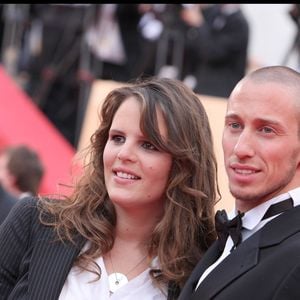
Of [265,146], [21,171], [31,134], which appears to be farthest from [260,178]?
[31,134]

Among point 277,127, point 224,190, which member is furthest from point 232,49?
point 277,127

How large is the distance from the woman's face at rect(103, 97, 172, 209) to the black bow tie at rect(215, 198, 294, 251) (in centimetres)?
40

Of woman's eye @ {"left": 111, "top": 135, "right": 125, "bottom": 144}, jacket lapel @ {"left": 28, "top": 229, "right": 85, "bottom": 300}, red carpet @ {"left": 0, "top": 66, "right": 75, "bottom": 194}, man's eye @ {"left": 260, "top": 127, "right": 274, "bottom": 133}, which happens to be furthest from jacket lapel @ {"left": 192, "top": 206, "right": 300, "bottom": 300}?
red carpet @ {"left": 0, "top": 66, "right": 75, "bottom": 194}

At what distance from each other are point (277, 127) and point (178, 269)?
0.83m

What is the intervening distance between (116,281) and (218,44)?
5538 mm

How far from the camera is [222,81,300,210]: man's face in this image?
2891mm

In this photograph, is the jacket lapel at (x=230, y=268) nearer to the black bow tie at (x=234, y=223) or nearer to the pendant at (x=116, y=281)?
the black bow tie at (x=234, y=223)

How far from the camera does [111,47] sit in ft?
31.6

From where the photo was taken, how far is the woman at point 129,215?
3.44m

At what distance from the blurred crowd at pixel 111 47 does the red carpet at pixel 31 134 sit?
1243 mm

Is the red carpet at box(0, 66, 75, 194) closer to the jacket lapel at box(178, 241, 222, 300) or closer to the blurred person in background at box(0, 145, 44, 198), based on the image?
the blurred person in background at box(0, 145, 44, 198)

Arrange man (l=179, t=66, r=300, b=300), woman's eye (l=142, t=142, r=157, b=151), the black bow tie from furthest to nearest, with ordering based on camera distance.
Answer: woman's eye (l=142, t=142, r=157, b=151) < the black bow tie < man (l=179, t=66, r=300, b=300)

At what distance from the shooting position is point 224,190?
4.71m

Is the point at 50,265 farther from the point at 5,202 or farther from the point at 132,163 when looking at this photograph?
the point at 5,202
